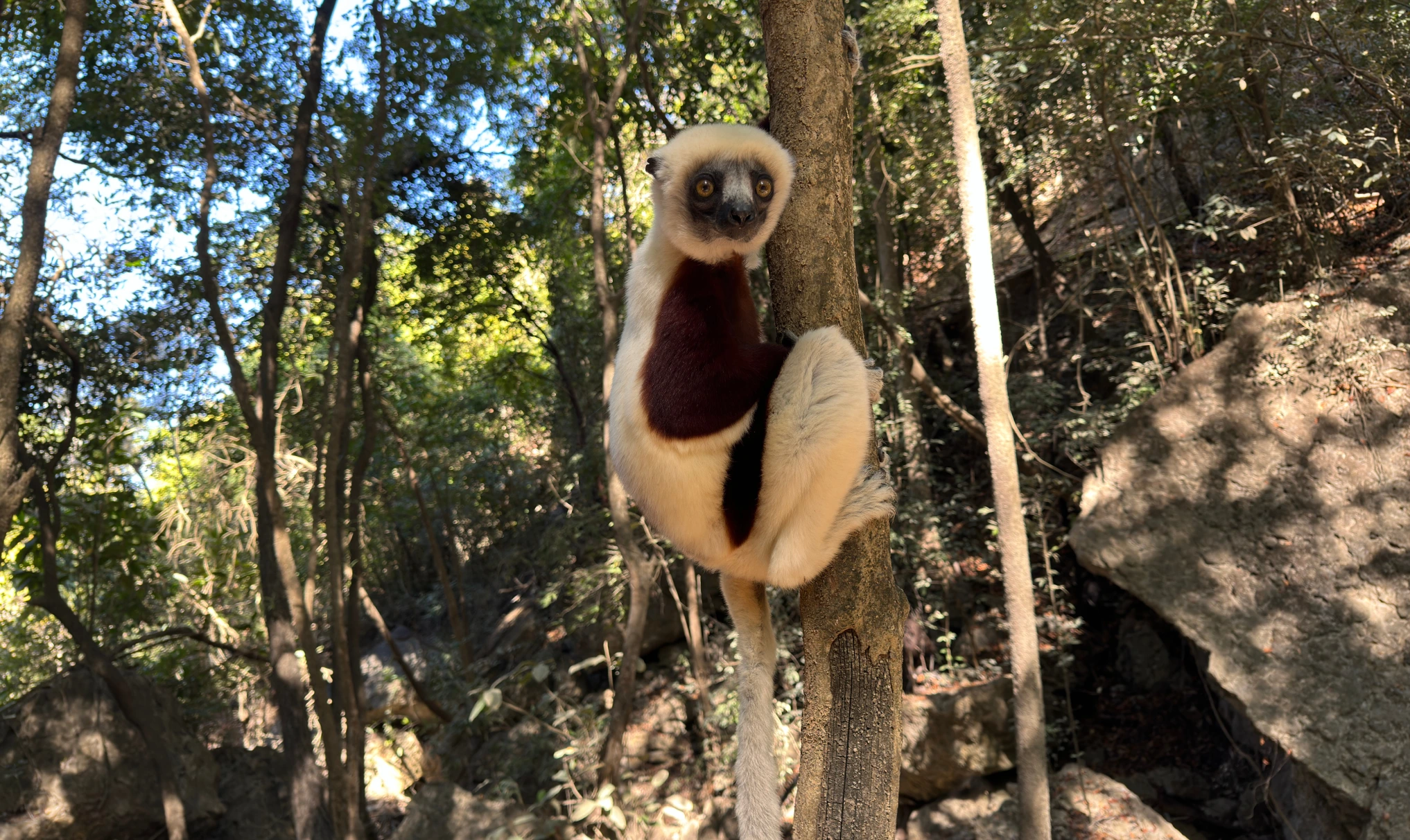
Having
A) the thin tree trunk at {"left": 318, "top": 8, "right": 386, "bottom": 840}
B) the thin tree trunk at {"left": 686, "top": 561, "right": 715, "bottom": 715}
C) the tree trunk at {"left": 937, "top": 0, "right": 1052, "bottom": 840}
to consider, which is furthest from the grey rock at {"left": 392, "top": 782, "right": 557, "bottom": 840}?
the tree trunk at {"left": 937, "top": 0, "right": 1052, "bottom": 840}

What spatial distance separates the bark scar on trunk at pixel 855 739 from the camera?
2.04 meters

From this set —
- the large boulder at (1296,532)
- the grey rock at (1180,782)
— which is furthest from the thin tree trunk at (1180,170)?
the grey rock at (1180,782)

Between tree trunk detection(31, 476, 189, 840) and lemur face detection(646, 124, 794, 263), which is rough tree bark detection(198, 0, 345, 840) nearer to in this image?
tree trunk detection(31, 476, 189, 840)

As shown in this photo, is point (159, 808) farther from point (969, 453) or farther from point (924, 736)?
point (969, 453)

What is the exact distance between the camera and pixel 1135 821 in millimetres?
5629

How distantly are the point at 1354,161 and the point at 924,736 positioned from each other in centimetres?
489

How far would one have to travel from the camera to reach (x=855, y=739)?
6.72 feet

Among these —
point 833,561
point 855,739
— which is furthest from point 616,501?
point 855,739

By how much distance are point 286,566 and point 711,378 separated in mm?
5473

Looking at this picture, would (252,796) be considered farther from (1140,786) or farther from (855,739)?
(855,739)

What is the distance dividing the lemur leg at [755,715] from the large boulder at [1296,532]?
406 centimetres

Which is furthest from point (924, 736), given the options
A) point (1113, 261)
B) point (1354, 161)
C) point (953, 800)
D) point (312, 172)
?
point (312, 172)

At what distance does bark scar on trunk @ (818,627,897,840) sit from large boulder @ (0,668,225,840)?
865cm

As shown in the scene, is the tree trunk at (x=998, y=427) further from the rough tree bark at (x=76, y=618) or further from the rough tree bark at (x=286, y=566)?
the rough tree bark at (x=76, y=618)
